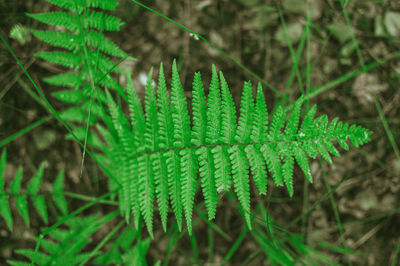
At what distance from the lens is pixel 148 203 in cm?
187

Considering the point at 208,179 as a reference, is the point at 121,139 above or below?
above

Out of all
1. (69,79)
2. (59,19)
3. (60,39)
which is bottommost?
(69,79)

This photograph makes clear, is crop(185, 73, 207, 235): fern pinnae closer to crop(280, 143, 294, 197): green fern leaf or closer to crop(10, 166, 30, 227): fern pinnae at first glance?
crop(280, 143, 294, 197): green fern leaf

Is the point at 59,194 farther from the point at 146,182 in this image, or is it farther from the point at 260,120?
the point at 260,120

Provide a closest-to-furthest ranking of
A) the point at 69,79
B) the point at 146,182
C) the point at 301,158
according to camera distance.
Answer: the point at 301,158 < the point at 146,182 < the point at 69,79

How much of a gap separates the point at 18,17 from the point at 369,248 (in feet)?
14.1

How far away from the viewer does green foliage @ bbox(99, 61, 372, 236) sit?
1685 millimetres

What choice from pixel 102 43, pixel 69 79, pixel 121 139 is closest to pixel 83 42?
pixel 102 43

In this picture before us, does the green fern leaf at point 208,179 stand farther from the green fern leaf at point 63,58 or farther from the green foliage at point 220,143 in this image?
the green fern leaf at point 63,58

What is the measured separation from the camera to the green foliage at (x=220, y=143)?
1.68m

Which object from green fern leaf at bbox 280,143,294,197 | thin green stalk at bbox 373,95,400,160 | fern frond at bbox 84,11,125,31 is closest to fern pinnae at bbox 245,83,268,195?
green fern leaf at bbox 280,143,294,197

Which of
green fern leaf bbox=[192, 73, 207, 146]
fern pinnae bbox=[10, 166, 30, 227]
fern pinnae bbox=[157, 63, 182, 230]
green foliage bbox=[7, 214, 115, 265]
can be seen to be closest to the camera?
green fern leaf bbox=[192, 73, 207, 146]

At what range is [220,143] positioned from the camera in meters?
1.81

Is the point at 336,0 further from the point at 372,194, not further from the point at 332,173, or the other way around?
the point at 372,194
